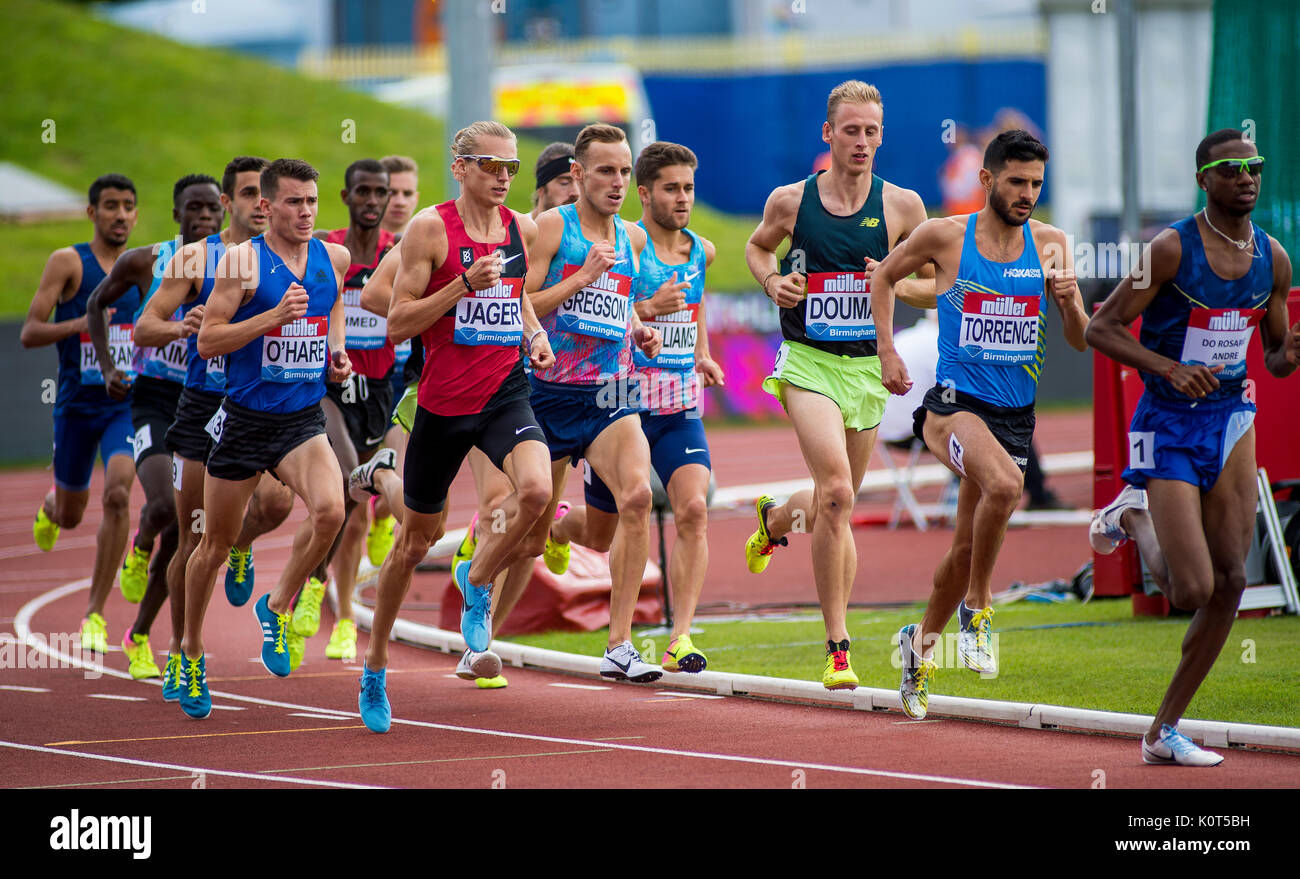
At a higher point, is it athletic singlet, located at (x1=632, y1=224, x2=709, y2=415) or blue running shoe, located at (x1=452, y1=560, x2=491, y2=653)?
athletic singlet, located at (x1=632, y1=224, x2=709, y2=415)

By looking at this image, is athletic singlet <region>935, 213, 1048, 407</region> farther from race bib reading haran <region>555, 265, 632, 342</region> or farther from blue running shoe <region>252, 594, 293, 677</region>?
blue running shoe <region>252, 594, 293, 677</region>

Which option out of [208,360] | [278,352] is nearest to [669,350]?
[278,352]

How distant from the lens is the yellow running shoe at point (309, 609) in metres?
9.60

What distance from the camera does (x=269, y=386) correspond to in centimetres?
802

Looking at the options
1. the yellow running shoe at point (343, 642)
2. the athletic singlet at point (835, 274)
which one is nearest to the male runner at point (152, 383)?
the yellow running shoe at point (343, 642)

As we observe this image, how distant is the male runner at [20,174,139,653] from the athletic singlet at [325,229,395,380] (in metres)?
1.45

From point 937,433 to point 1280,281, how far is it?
1.61 m

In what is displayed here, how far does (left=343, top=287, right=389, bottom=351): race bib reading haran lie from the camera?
1000cm

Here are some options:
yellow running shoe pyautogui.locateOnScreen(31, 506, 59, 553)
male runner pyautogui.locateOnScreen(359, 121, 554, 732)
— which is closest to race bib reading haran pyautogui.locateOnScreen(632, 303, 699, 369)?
male runner pyautogui.locateOnScreen(359, 121, 554, 732)

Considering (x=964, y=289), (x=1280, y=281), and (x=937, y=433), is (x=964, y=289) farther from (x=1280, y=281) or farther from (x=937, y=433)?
(x=1280, y=281)

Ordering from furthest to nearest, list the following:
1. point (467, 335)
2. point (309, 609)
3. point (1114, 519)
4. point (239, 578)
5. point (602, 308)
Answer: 1. point (309, 609)
2. point (239, 578)
3. point (602, 308)
4. point (467, 335)
5. point (1114, 519)

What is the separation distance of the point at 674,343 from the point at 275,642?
261 centimetres

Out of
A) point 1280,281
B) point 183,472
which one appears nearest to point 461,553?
point 183,472

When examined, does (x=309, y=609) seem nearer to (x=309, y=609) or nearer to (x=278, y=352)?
(x=309, y=609)
